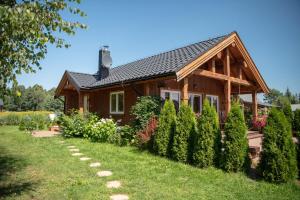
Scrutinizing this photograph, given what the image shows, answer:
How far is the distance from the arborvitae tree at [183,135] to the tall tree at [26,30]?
4402mm

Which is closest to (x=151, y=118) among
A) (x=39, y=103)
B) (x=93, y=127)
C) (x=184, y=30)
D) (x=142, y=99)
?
(x=142, y=99)

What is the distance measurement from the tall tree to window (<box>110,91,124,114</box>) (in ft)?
32.3

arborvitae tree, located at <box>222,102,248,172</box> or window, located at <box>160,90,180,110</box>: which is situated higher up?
window, located at <box>160,90,180,110</box>

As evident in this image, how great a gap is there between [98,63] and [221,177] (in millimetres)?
14185

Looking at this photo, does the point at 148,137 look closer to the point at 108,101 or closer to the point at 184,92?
the point at 184,92

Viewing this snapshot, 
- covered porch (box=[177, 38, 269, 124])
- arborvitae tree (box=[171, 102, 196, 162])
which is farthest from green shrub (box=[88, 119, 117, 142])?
arborvitae tree (box=[171, 102, 196, 162])

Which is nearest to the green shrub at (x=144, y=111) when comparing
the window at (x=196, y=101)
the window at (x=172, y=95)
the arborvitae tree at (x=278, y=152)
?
the window at (x=172, y=95)

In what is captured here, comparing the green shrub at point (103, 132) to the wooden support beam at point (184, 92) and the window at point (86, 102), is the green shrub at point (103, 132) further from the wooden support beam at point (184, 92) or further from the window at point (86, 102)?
the window at point (86, 102)

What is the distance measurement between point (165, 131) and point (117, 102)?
6.98 m

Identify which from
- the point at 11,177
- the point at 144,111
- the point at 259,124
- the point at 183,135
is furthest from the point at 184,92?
the point at 259,124

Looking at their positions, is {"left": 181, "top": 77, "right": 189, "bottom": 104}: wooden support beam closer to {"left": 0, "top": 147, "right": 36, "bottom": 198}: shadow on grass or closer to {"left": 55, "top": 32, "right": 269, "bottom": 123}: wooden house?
{"left": 55, "top": 32, "right": 269, "bottom": 123}: wooden house

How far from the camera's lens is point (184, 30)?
1240 centimetres

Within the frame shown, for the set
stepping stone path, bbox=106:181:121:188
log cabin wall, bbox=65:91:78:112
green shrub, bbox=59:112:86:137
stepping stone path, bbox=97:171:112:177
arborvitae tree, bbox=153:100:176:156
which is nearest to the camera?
stepping stone path, bbox=106:181:121:188

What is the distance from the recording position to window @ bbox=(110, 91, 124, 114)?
45.4ft
